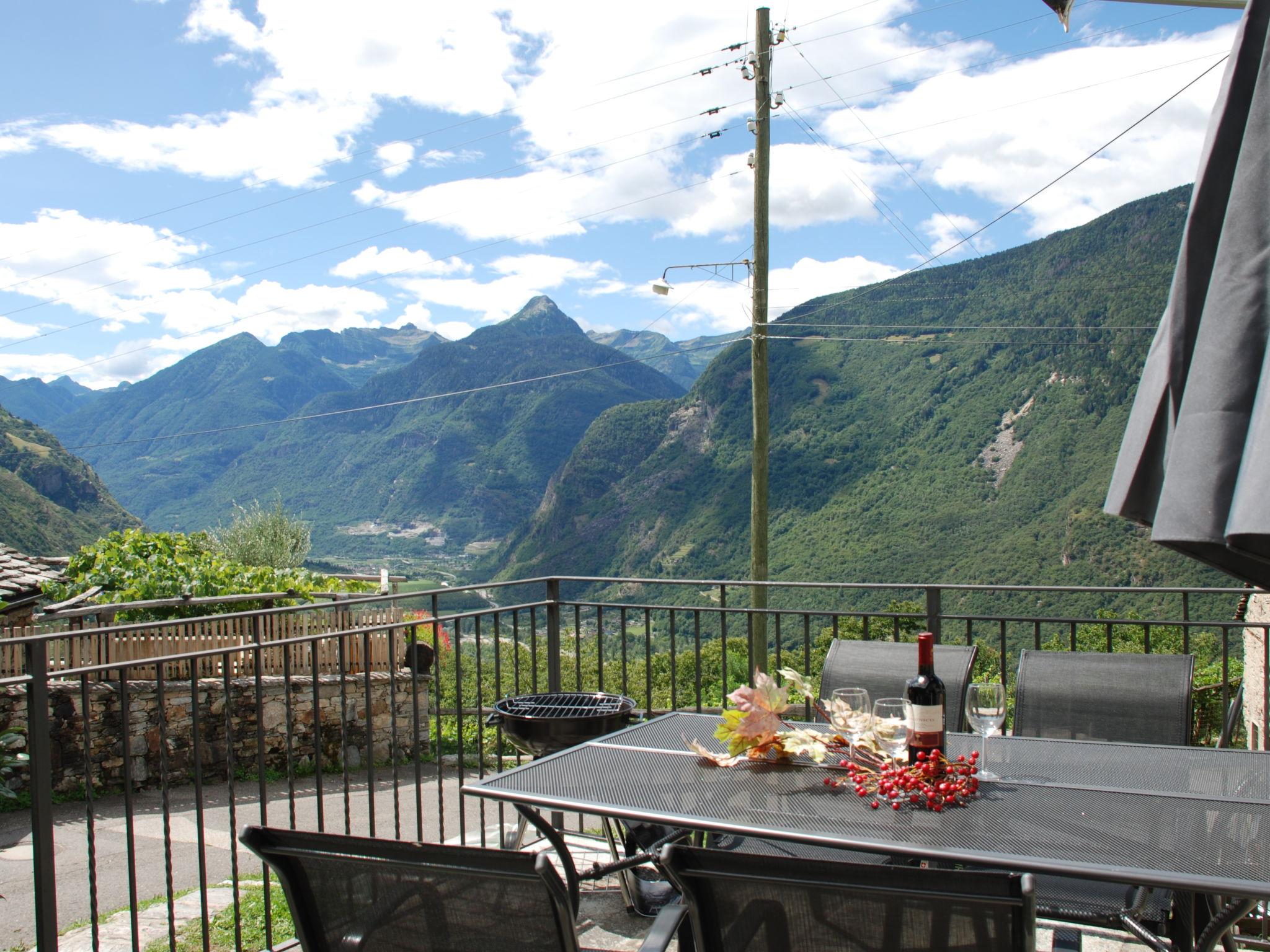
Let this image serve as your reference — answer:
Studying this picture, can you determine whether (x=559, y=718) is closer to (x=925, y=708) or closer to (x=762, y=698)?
(x=762, y=698)

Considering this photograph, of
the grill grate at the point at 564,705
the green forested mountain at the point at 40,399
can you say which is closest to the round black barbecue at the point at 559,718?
the grill grate at the point at 564,705

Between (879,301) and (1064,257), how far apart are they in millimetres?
8517

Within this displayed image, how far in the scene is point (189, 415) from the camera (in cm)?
11450

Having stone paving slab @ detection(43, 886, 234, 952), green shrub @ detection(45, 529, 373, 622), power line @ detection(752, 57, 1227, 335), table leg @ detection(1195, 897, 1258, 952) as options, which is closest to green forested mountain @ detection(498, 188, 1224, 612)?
power line @ detection(752, 57, 1227, 335)

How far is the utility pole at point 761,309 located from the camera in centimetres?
1012

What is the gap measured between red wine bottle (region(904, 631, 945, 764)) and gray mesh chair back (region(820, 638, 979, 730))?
2.86 feet

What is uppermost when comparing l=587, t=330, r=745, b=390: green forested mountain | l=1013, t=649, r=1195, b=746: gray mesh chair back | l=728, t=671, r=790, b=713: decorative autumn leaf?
l=587, t=330, r=745, b=390: green forested mountain

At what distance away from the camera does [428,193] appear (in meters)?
32.4

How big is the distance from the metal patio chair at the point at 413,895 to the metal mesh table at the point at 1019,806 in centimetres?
48

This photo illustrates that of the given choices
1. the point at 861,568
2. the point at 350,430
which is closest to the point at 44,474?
the point at 861,568

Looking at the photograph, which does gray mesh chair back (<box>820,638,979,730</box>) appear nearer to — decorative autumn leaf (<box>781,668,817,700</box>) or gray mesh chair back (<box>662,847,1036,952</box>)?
A: decorative autumn leaf (<box>781,668,817,700</box>)

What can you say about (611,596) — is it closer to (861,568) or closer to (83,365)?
(861,568)

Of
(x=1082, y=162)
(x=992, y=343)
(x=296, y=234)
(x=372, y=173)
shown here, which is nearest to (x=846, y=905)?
(x=1082, y=162)

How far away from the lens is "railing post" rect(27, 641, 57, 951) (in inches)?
87.3
